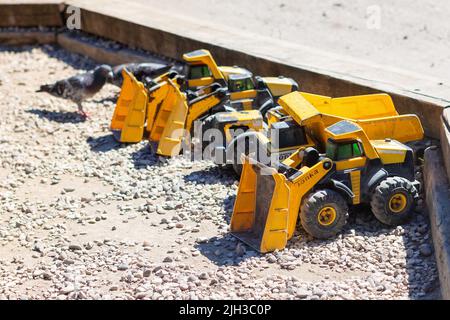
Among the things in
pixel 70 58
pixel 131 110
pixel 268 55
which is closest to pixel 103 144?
pixel 131 110

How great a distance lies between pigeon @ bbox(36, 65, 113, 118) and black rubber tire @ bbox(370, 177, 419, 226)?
194 inches

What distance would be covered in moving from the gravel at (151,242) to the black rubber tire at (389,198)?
10 centimetres

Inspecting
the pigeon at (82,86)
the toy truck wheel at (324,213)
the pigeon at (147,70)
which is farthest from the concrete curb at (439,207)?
the pigeon at (82,86)

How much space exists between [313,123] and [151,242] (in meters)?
1.77

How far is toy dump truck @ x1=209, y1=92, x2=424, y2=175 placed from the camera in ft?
23.3

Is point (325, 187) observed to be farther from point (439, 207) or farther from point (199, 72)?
point (199, 72)

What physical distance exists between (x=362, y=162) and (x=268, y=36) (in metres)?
5.26

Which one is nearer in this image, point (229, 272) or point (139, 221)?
point (229, 272)

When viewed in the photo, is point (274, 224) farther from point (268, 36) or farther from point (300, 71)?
point (268, 36)

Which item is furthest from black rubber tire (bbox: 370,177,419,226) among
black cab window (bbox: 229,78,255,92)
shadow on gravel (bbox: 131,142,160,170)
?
shadow on gravel (bbox: 131,142,160,170)

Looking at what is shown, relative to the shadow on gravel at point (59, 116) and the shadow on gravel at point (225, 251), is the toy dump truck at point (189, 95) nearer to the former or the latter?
the shadow on gravel at point (59, 116)

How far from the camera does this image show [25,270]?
21.9 ft

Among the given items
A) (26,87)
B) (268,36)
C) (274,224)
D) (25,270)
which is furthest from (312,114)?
(26,87)

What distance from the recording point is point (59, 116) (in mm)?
10594
